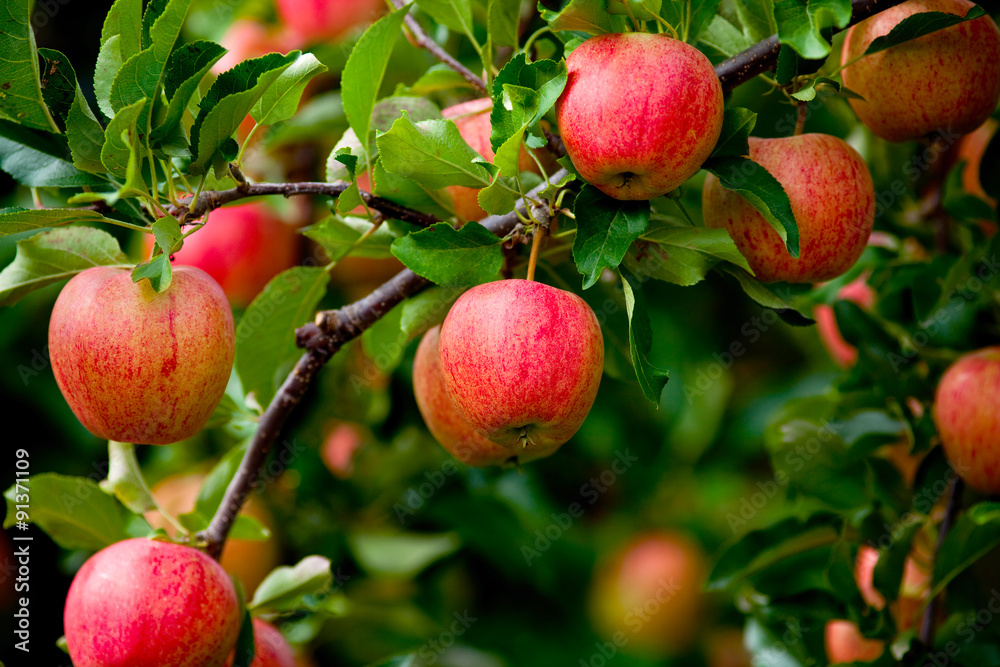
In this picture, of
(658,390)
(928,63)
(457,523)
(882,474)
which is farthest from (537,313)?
(457,523)

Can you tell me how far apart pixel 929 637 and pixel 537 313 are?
0.85 meters

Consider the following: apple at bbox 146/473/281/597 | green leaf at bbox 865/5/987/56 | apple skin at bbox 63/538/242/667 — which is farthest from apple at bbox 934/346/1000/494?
apple at bbox 146/473/281/597

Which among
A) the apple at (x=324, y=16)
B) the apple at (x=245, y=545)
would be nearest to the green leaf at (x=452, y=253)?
the apple at (x=245, y=545)

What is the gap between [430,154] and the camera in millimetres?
812

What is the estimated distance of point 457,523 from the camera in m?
1.80

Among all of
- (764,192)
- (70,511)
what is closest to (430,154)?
(764,192)

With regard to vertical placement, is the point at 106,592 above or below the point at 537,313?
below

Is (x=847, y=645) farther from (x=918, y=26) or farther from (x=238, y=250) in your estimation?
(x=238, y=250)

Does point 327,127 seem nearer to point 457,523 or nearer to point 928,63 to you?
point 457,523

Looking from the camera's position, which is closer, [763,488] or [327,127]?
[327,127]

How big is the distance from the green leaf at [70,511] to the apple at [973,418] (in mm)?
1130

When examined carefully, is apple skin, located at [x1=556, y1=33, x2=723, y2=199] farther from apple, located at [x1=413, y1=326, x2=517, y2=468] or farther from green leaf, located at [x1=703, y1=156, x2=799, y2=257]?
apple, located at [x1=413, y1=326, x2=517, y2=468]

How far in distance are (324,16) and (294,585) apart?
3.91ft

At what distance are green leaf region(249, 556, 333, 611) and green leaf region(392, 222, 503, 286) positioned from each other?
1.51ft
